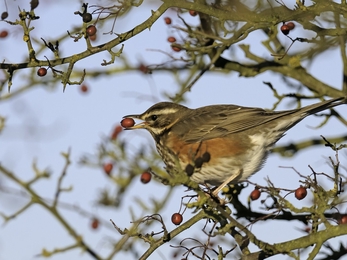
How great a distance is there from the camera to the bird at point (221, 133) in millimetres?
5320

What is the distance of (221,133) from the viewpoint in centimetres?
569

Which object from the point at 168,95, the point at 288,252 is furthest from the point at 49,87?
the point at 288,252

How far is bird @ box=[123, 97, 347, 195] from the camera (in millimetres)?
5320

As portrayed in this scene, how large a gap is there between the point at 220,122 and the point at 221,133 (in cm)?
14

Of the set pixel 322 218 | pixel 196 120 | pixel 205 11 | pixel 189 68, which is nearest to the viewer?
pixel 322 218

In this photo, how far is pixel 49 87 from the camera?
6.76m

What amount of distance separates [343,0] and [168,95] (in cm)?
243

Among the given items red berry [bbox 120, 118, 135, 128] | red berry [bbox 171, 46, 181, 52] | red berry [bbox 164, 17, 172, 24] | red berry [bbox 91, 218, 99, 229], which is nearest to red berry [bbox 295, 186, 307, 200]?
red berry [bbox 120, 118, 135, 128]

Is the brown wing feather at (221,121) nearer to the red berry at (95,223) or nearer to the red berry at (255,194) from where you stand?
the red berry at (255,194)

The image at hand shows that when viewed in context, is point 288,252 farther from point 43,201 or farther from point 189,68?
point 189,68

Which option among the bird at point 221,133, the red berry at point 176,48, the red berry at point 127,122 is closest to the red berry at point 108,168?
the bird at point 221,133

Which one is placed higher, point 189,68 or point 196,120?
point 189,68

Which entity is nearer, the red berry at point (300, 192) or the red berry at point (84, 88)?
the red berry at point (300, 192)

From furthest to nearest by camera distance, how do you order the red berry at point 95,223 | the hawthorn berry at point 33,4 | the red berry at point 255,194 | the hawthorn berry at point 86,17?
the red berry at point 95,223
the red berry at point 255,194
the hawthorn berry at point 33,4
the hawthorn berry at point 86,17
